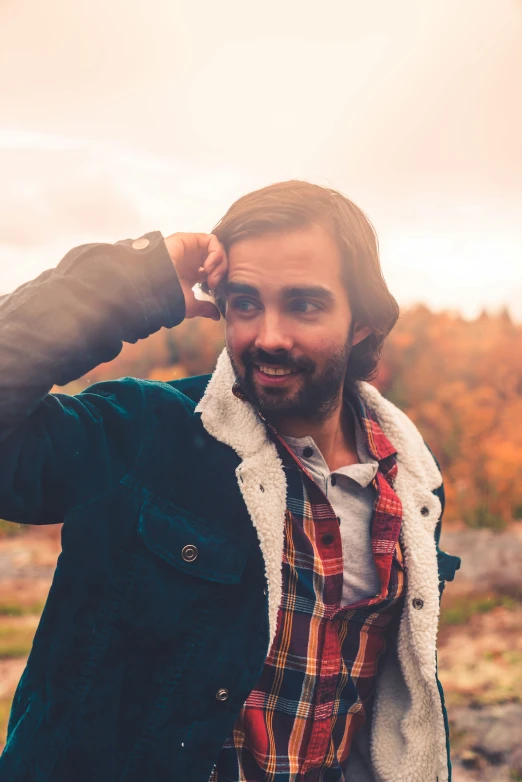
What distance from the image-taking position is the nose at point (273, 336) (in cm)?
181

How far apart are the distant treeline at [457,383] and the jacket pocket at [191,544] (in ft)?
23.1

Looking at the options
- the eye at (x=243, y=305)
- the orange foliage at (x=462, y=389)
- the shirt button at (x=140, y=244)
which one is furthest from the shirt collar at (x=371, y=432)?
the orange foliage at (x=462, y=389)

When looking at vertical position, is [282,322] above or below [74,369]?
above

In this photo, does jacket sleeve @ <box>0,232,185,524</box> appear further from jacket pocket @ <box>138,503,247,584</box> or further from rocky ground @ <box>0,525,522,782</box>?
rocky ground @ <box>0,525,522,782</box>

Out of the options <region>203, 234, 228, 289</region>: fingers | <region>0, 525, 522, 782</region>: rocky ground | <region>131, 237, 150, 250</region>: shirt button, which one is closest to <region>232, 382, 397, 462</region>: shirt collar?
<region>203, 234, 228, 289</region>: fingers

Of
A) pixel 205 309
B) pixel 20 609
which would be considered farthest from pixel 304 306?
pixel 20 609

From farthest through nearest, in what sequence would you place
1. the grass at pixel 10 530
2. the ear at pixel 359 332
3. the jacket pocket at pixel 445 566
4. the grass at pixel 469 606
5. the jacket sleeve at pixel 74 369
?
the grass at pixel 10 530, the grass at pixel 469 606, the ear at pixel 359 332, the jacket pocket at pixel 445 566, the jacket sleeve at pixel 74 369

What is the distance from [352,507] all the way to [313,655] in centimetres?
47

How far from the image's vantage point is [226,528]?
5.43 ft

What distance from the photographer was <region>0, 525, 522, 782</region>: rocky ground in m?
3.69

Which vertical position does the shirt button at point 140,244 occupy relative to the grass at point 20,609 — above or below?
above

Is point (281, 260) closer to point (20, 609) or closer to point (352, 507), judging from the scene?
point (352, 507)

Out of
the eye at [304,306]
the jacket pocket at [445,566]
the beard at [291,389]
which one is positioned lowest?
the jacket pocket at [445,566]

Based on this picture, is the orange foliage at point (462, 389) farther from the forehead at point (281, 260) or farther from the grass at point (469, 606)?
the forehead at point (281, 260)
